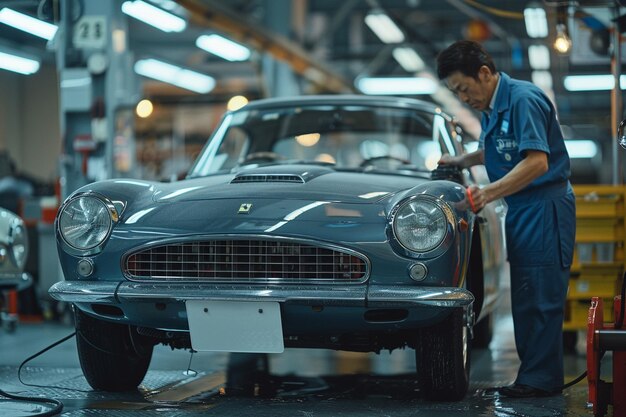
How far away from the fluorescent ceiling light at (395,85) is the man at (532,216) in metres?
18.2

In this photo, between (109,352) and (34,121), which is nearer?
(109,352)

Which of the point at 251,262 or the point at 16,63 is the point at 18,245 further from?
the point at 16,63

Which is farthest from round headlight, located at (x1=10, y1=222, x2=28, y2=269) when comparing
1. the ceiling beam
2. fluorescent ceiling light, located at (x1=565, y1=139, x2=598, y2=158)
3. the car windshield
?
fluorescent ceiling light, located at (x1=565, y1=139, x2=598, y2=158)

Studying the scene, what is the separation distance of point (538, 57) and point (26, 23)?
52.8 ft

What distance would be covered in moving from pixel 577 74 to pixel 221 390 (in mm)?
21944

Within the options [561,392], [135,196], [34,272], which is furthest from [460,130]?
[34,272]

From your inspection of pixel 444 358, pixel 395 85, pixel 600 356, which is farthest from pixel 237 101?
pixel 600 356

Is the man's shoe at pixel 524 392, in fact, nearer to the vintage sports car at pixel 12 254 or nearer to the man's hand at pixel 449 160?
the man's hand at pixel 449 160

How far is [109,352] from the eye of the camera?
15.7ft

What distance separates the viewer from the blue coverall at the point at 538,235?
192 inches

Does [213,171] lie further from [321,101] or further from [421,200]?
[421,200]

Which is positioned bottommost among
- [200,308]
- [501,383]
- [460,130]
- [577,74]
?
[501,383]

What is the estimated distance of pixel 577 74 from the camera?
84.0 ft

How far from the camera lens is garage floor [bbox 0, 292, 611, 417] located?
14.6 feet
